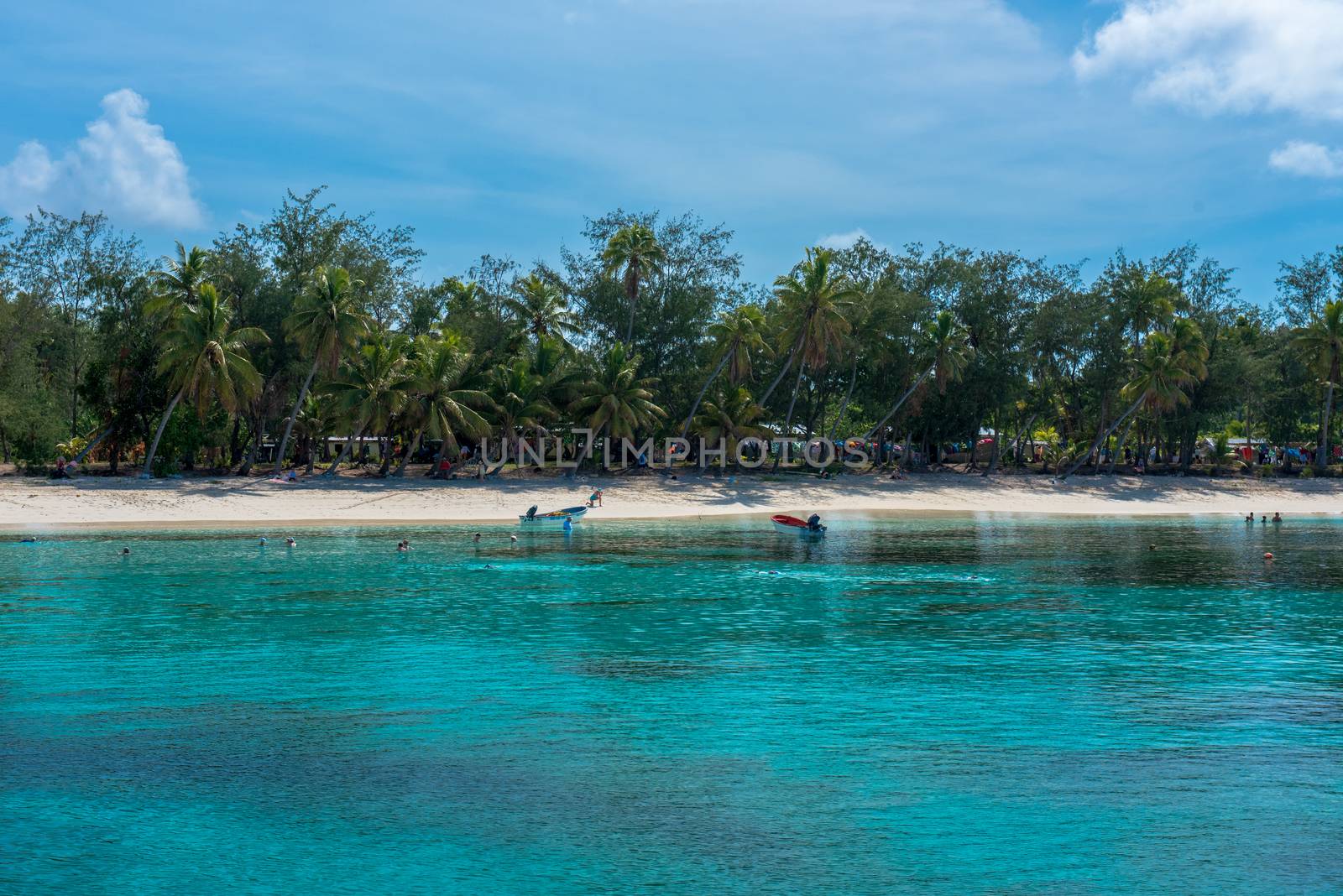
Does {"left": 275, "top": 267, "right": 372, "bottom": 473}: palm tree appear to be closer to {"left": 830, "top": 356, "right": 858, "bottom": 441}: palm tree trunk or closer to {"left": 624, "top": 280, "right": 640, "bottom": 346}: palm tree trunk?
{"left": 624, "top": 280, "right": 640, "bottom": 346}: palm tree trunk

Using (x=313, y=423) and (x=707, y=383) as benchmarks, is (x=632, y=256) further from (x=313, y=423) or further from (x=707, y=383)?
(x=313, y=423)

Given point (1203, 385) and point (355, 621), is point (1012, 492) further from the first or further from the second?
point (355, 621)

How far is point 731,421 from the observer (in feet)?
228

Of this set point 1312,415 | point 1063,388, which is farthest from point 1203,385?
point 1312,415

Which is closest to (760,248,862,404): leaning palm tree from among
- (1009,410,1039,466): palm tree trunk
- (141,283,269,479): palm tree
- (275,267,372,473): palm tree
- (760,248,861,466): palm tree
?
(760,248,861,466): palm tree

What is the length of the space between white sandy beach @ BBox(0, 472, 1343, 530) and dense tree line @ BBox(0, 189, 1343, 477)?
3956 mm

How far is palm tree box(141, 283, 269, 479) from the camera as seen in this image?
5403cm

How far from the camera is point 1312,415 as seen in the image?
8638 cm

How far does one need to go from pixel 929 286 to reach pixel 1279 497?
84.1ft

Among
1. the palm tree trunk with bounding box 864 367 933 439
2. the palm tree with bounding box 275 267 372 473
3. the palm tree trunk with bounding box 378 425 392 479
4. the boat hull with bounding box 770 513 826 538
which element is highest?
the palm tree with bounding box 275 267 372 473

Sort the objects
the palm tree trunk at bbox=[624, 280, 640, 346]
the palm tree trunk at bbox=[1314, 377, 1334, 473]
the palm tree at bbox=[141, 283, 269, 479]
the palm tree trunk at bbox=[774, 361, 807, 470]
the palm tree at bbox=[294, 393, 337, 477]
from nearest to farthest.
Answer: the palm tree at bbox=[141, 283, 269, 479] → the palm tree at bbox=[294, 393, 337, 477] → the palm tree trunk at bbox=[624, 280, 640, 346] → the palm tree trunk at bbox=[774, 361, 807, 470] → the palm tree trunk at bbox=[1314, 377, 1334, 473]

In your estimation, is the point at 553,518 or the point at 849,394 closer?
the point at 553,518

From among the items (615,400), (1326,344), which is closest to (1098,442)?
(1326,344)

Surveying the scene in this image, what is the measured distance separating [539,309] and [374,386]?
49.7 ft
